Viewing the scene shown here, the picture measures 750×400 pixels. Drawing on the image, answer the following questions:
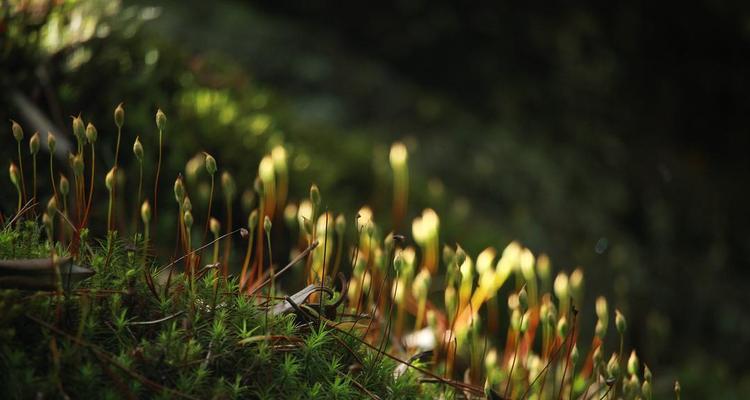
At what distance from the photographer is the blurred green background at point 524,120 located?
136 inches

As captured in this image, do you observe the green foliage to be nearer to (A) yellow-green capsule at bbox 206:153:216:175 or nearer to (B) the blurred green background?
(A) yellow-green capsule at bbox 206:153:216:175

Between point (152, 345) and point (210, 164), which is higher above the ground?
point (210, 164)

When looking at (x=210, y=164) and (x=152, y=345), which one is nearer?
(x=152, y=345)

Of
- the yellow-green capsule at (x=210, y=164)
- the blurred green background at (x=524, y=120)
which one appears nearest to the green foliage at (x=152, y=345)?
the yellow-green capsule at (x=210, y=164)

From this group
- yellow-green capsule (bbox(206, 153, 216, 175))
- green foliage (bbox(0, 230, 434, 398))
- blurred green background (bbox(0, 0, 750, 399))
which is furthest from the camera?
blurred green background (bbox(0, 0, 750, 399))

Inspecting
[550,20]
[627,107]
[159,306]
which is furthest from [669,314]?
[159,306]

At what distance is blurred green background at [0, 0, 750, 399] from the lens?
3449 millimetres

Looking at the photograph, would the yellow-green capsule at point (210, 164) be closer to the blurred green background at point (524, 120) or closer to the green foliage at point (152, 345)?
the green foliage at point (152, 345)

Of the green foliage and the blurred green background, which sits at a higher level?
the green foliage

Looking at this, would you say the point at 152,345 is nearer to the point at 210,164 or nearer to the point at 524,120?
the point at 210,164

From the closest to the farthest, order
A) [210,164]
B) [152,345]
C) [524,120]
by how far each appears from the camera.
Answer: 1. [152,345]
2. [210,164]
3. [524,120]

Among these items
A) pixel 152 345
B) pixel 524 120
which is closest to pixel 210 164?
pixel 152 345

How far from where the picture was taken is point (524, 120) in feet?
20.1

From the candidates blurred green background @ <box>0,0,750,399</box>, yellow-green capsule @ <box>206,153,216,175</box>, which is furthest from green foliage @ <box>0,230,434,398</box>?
blurred green background @ <box>0,0,750,399</box>
